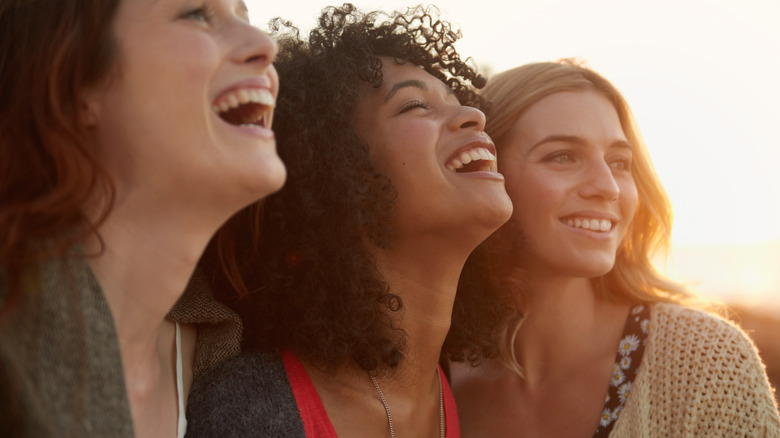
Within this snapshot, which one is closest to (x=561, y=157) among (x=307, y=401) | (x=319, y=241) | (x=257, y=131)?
(x=319, y=241)

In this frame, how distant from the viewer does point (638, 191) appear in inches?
154

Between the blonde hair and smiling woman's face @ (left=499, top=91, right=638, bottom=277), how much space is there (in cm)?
7

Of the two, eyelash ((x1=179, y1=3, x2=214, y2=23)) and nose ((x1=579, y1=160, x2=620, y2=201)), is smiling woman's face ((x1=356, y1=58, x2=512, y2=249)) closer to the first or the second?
nose ((x1=579, y1=160, x2=620, y2=201))

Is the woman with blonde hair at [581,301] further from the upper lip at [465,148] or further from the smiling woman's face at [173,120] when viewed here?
the smiling woman's face at [173,120]

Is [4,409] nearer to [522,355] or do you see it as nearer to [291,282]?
[291,282]

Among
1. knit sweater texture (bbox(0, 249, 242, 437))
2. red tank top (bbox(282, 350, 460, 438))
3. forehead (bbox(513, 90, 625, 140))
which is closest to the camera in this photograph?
knit sweater texture (bbox(0, 249, 242, 437))

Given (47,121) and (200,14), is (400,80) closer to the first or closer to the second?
(200,14)

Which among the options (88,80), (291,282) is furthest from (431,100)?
(88,80)

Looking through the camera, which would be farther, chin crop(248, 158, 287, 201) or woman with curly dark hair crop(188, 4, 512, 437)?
woman with curly dark hair crop(188, 4, 512, 437)

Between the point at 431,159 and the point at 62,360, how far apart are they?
5.28 feet

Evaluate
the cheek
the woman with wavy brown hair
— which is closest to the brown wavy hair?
the woman with wavy brown hair

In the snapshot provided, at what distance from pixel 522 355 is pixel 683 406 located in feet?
2.95

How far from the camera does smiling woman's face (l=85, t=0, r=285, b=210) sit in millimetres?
1988

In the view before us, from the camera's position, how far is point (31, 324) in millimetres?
1772
